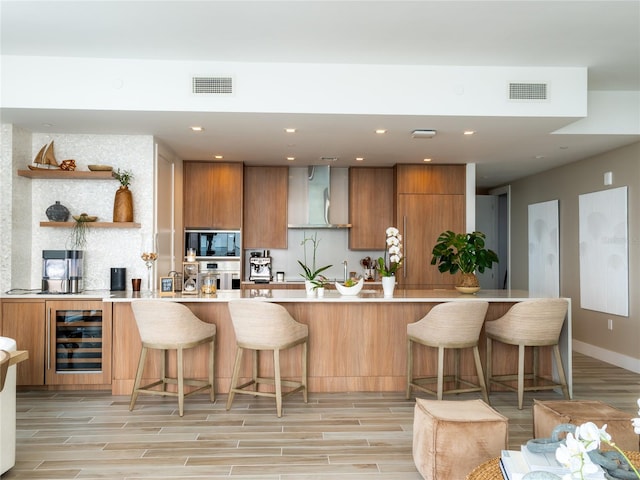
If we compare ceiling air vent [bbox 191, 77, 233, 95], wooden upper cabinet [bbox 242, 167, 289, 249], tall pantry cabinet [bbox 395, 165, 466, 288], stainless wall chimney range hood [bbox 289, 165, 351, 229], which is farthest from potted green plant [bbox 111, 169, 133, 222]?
tall pantry cabinet [bbox 395, 165, 466, 288]

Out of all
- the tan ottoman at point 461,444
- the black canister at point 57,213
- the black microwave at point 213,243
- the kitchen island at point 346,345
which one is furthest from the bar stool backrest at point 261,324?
the black microwave at point 213,243

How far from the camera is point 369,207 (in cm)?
725

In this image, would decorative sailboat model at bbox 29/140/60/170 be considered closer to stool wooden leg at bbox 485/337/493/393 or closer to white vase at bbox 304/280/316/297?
white vase at bbox 304/280/316/297

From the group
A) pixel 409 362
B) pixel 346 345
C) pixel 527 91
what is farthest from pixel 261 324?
pixel 527 91

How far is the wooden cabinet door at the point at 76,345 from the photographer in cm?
452

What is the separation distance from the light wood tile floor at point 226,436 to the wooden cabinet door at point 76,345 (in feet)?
0.52

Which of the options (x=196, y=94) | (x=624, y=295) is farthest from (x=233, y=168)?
(x=624, y=295)

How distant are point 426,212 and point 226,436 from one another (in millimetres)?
4327

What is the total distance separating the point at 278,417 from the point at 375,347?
1.19m

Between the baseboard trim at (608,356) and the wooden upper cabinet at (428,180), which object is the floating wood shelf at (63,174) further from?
the baseboard trim at (608,356)

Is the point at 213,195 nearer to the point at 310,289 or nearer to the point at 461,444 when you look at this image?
the point at 310,289

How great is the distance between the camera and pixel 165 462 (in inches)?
118

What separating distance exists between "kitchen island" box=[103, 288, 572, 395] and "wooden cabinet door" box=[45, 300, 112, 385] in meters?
0.23

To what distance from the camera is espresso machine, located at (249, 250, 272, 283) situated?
7070mm
